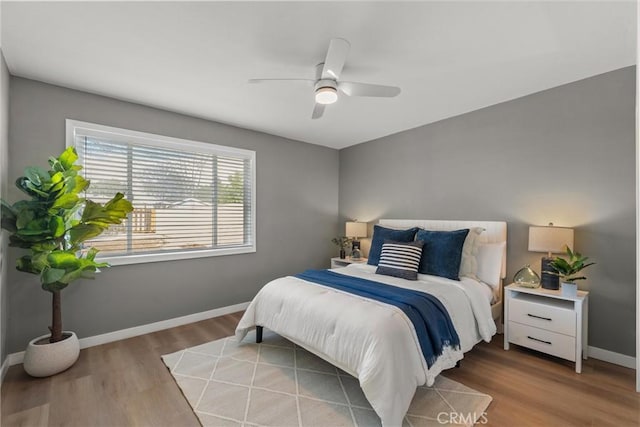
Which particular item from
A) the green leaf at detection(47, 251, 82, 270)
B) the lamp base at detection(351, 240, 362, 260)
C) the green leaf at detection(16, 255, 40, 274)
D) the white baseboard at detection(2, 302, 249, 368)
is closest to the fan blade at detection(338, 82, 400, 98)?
the green leaf at detection(47, 251, 82, 270)

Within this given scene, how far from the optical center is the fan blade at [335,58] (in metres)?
1.79

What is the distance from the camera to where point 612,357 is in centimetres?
250

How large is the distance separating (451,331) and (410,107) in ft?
7.92

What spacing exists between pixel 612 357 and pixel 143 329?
4.58m

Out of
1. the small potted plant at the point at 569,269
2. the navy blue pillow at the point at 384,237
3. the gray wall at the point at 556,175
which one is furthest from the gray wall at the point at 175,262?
the small potted plant at the point at 569,269

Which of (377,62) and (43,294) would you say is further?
(43,294)

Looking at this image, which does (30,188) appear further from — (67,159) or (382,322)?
(382,322)

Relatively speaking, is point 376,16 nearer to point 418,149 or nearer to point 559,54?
point 559,54

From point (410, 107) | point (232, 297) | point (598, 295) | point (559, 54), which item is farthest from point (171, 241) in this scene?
point (598, 295)

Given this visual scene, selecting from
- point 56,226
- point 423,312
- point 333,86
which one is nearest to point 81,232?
point 56,226

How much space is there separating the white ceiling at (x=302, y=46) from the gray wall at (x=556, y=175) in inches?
11.2

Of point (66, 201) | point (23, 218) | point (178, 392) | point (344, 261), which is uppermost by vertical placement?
point (66, 201)

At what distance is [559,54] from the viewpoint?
2.26 meters

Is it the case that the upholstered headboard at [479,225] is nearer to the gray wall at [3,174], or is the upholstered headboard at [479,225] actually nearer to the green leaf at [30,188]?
the green leaf at [30,188]
